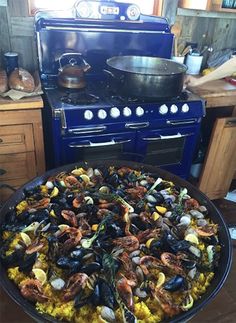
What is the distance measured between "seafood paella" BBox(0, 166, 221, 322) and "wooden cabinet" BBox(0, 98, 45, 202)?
0.55 meters

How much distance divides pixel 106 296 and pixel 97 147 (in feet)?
3.58

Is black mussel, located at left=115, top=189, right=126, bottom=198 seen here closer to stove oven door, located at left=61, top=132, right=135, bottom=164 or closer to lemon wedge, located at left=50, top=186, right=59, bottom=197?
lemon wedge, located at left=50, top=186, right=59, bottom=197

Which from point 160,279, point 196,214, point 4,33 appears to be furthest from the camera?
point 4,33

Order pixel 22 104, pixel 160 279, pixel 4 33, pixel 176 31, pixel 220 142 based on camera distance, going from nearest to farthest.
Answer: pixel 160 279 < pixel 22 104 < pixel 4 33 < pixel 220 142 < pixel 176 31

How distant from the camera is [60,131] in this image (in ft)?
5.45

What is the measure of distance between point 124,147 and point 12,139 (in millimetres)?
695

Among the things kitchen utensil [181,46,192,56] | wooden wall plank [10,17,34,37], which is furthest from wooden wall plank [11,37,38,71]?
kitchen utensil [181,46,192,56]

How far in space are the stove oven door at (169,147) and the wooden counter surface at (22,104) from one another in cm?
64

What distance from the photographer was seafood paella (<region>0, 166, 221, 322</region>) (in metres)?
0.86

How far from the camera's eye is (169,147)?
2.03 meters

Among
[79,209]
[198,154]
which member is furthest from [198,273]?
[198,154]

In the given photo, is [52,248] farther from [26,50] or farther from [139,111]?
[26,50]

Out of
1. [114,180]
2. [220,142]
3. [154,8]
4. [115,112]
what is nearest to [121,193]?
[114,180]

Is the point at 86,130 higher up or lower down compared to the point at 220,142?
higher up
